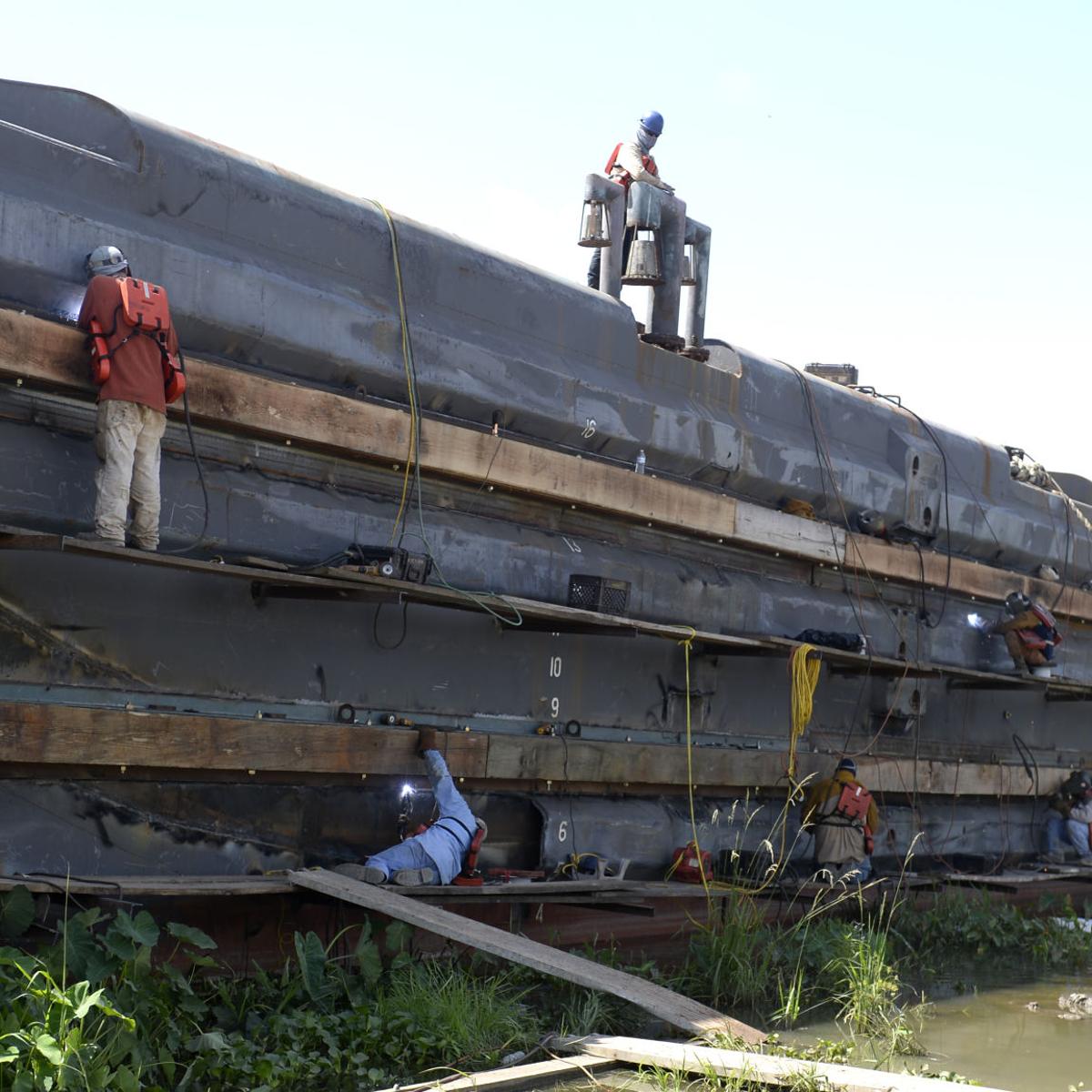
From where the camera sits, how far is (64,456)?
8070 millimetres

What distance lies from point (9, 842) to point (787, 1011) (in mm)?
4478

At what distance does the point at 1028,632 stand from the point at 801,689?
421cm

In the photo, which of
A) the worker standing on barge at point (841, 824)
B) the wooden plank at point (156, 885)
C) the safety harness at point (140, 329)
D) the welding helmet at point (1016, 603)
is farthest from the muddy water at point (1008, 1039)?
the welding helmet at point (1016, 603)

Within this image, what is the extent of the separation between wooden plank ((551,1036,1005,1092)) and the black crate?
12.7 ft

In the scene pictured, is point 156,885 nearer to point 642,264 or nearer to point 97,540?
point 97,540

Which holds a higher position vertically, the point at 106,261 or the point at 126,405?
the point at 106,261

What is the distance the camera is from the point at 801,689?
483 inches

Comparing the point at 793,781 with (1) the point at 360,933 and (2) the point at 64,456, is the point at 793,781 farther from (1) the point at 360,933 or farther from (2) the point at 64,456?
(2) the point at 64,456

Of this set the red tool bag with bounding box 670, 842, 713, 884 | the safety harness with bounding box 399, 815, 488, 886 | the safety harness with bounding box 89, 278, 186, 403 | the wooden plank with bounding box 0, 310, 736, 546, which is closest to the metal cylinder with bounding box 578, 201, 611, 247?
the wooden plank with bounding box 0, 310, 736, 546

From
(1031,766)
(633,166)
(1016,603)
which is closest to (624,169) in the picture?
(633,166)

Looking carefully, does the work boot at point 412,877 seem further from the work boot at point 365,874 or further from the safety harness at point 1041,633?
the safety harness at point 1041,633

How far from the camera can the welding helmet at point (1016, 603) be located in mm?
15438

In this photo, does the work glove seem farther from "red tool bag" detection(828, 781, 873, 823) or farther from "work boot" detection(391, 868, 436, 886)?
"red tool bag" detection(828, 781, 873, 823)

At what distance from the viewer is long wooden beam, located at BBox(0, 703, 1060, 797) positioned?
7.59 meters
